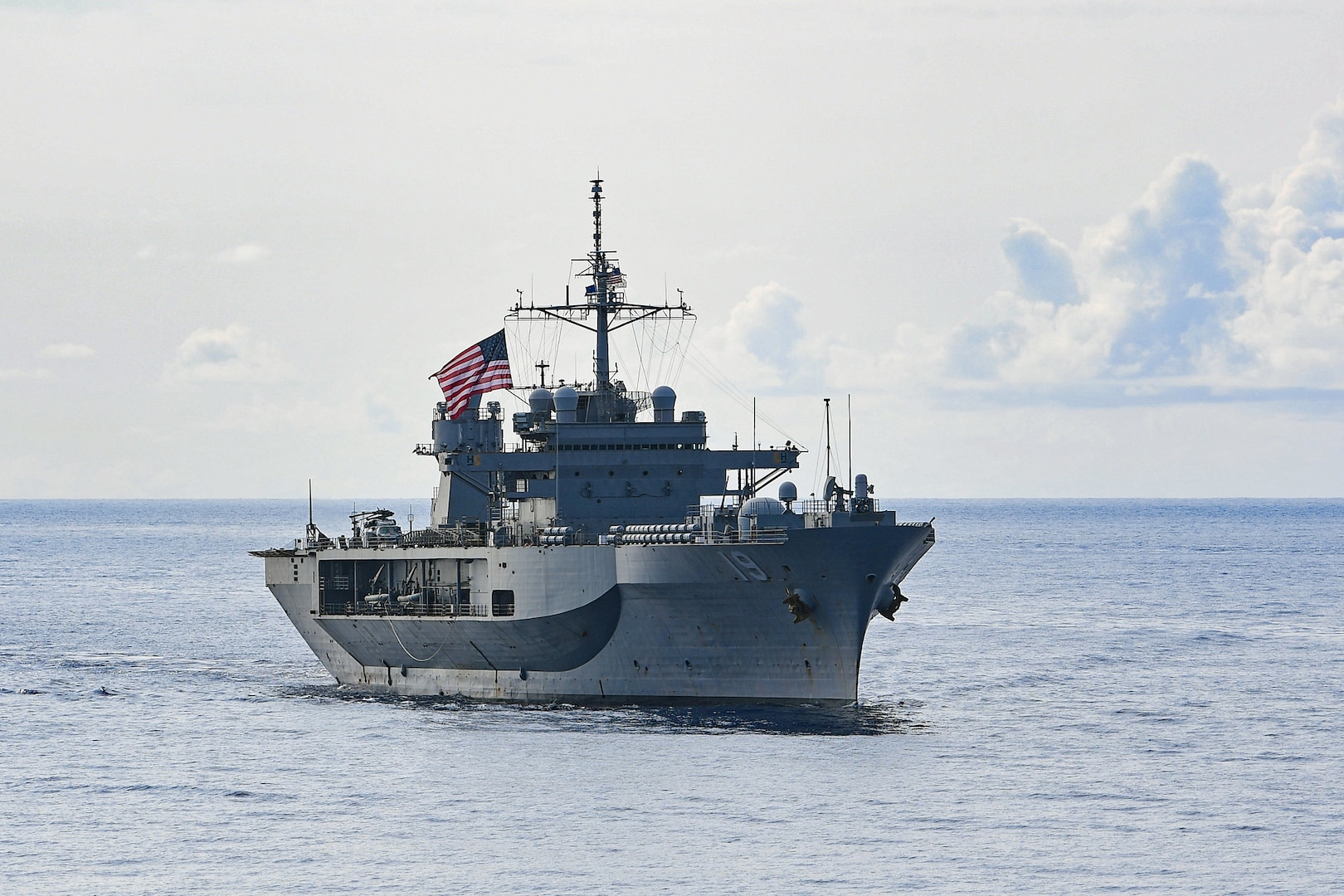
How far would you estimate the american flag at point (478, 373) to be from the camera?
4562cm

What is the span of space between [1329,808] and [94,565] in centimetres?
10451

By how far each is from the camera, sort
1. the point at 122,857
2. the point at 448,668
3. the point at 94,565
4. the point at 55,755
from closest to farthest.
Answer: the point at 122,857 → the point at 55,755 → the point at 448,668 → the point at 94,565

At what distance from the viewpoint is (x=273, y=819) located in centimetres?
3158

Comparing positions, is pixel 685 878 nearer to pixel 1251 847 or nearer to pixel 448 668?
pixel 1251 847

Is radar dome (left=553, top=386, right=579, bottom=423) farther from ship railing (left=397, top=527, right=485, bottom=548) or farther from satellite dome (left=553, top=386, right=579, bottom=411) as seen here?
ship railing (left=397, top=527, right=485, bottom=548)

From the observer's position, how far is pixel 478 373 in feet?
150

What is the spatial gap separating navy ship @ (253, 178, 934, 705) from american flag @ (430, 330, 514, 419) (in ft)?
0.18

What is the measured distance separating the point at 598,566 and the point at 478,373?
803 centimetres

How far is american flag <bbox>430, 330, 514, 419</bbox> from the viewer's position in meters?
45.6

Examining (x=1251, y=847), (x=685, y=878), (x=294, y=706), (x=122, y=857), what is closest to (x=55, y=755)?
(x=294, y=706)

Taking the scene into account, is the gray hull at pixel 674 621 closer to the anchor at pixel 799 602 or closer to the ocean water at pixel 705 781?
the anchor at pixel 799 602

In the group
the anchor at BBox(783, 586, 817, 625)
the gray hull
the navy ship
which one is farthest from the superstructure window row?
the anchor at BBox(783, 586, 817, 625)

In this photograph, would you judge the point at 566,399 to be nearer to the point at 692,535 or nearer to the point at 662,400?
the point at 662,400

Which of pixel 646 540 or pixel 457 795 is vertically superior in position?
pixel 646 540
